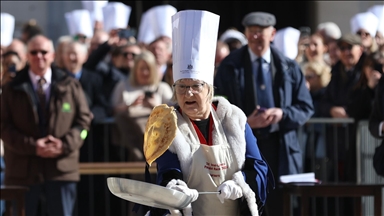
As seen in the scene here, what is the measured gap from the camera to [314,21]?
1664 centimetres

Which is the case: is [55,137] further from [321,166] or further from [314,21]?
[314,21]

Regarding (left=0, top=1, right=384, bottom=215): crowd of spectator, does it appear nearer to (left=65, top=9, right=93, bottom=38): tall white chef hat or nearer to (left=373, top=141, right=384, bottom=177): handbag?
(left=65, top=9, right=93, bottom=38): tall white chef hat

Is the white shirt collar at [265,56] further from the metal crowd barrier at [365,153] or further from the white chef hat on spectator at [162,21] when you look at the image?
the white chef hat on spectator at [162,21]

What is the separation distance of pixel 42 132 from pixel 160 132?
379 centimetres

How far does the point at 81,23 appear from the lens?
13.9m

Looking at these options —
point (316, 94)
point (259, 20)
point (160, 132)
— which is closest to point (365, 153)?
point (316, 94)

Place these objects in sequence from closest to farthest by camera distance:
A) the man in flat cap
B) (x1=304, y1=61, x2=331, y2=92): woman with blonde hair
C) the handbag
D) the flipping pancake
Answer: the flipping pancake < the handbag < the man in flat cap < (x1=304, y1=61, x2=331, y2=92): woman with blonde hair

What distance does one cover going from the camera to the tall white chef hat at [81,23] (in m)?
13.8

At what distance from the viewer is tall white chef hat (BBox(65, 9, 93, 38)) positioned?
13820 mm

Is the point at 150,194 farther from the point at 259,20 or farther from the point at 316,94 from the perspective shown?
the point at 316,94

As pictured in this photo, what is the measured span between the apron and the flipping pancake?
0.21 metres

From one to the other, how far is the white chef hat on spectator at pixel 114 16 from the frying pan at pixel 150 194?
284 inches

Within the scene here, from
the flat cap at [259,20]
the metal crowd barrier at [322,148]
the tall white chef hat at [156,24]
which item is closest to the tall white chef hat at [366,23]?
the metal crowd barrier at [322,148]

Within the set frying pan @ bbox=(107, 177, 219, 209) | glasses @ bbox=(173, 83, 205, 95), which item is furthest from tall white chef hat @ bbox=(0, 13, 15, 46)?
frying pan @ bbox=(107, 177, 219, 209)
